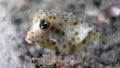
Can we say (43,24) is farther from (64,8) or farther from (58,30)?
(64,8)

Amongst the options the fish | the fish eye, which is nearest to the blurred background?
the fish

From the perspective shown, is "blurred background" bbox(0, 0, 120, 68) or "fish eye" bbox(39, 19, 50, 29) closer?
"fish eye" bbox(39, 19, 50, 29)

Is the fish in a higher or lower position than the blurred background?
higher

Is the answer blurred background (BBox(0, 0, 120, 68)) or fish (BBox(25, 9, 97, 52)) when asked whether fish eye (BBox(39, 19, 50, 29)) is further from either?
blurred background (BBox(0, 0, 120, 68))

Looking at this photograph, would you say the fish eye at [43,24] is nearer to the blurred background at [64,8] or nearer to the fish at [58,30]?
the fish at [58,30]

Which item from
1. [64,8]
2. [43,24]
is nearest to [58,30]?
[43,24]

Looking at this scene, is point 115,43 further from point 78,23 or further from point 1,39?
point 1,39

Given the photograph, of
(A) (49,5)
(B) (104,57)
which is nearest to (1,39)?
(A) (49,5)
